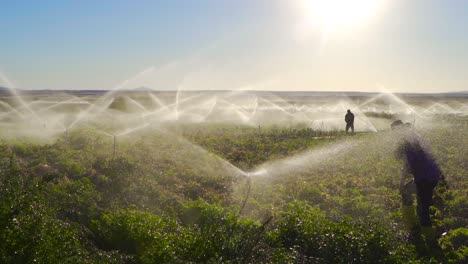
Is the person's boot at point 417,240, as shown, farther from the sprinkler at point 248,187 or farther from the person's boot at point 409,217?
the sprinkler at point 248,187

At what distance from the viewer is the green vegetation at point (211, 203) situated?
709 cm

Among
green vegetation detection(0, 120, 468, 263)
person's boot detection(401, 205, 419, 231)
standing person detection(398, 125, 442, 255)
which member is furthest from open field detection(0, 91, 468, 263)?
standing person detection(398, 125, 442, 255)

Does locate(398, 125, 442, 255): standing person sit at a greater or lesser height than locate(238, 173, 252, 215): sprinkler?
greater

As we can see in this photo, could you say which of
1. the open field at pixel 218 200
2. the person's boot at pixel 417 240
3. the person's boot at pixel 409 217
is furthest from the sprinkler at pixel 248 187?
the person's boot at pixel 409 217

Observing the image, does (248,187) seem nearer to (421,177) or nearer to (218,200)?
(218,200)

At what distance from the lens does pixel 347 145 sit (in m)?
23.0

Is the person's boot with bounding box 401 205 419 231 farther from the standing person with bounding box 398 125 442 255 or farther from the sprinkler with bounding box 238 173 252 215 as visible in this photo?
the sprinkler with bounding box 238 173 252 215

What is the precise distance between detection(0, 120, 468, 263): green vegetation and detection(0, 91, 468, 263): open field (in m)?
0.03

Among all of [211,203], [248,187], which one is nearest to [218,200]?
[211,203]

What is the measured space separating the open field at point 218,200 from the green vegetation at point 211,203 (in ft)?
0.11

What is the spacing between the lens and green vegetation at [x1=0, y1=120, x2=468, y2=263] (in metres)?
7.09

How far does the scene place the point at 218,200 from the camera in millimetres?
13656

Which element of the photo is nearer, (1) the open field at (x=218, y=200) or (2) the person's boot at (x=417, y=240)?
(1) the open field at (x=218, y=200)

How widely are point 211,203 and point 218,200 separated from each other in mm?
267
